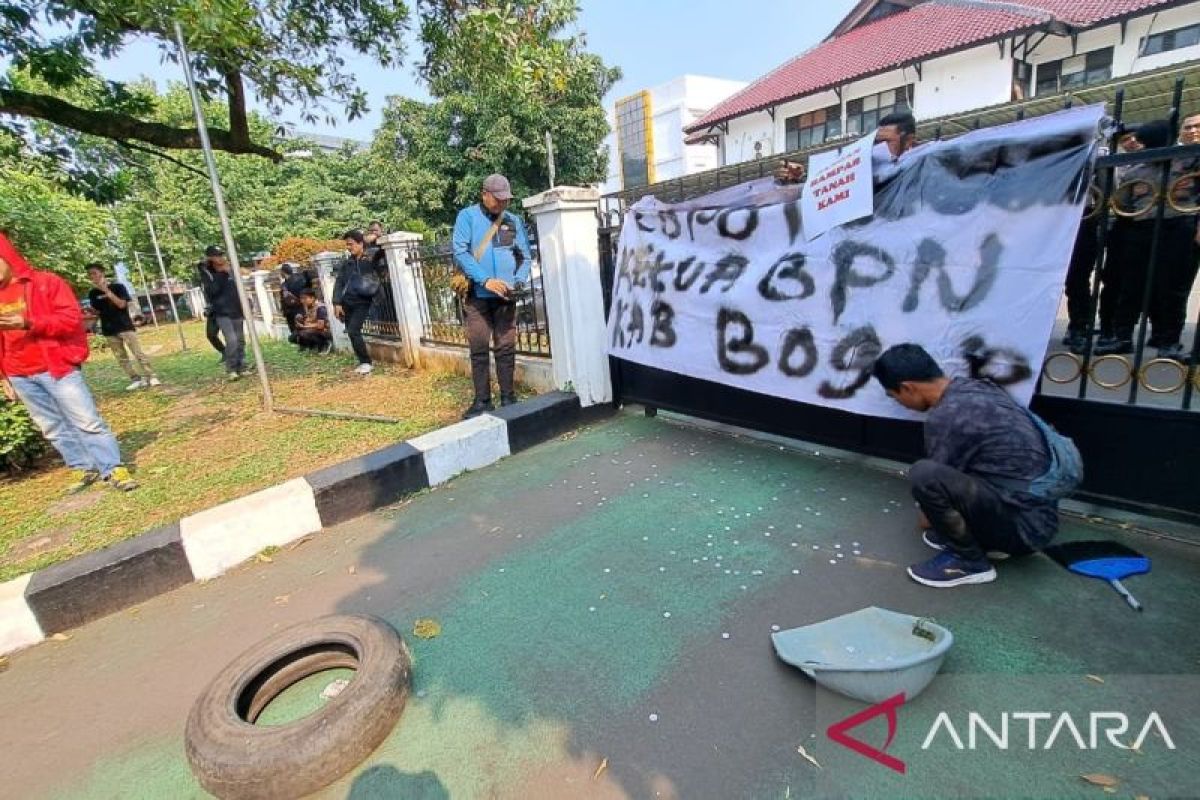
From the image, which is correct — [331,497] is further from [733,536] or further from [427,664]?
[733,536]

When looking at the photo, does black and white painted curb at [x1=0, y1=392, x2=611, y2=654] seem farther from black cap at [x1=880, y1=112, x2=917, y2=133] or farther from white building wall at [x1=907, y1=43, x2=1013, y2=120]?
white building wall at [x1=907, y1=43, x2=1013, y2=120]

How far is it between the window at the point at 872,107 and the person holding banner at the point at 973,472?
61.4 ft

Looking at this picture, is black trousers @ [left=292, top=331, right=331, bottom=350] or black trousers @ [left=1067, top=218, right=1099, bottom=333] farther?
black trousers @ [left=292, top=331, right=331, bottom=350]

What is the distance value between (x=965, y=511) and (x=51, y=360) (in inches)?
227

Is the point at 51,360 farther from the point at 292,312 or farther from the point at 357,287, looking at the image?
the point at 292,312

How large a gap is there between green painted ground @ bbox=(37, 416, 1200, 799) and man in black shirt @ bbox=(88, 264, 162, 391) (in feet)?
25.2

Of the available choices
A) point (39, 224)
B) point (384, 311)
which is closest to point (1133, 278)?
point (384, 311)

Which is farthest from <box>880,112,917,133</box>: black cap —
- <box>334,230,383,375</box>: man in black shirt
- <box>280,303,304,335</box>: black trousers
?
<box>280,303,304,335</box>: black trousers

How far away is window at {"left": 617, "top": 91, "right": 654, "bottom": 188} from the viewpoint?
31156 mm

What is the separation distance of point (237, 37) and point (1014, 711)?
227 inches

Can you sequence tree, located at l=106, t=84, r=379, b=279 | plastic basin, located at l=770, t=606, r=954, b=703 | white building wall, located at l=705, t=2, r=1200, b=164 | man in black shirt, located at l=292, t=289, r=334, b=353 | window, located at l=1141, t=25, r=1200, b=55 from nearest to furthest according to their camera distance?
plastic basin, located at l=770, t=606, r=954, b=703 → man in black shirt, located at l=292, t=289, r=334, b=353 → window, located at l=1141, t=25, r=1200, b=55 → white building wall, located at l=705, t=2, r=1200, b=164 → tree, located at l=106, t=84, r=379, b=279

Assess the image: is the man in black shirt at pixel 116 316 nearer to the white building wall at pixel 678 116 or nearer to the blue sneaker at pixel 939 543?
the blue sneaker at pixel 939 543

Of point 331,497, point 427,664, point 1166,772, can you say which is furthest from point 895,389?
point 331,497

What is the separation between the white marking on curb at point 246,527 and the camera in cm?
328
